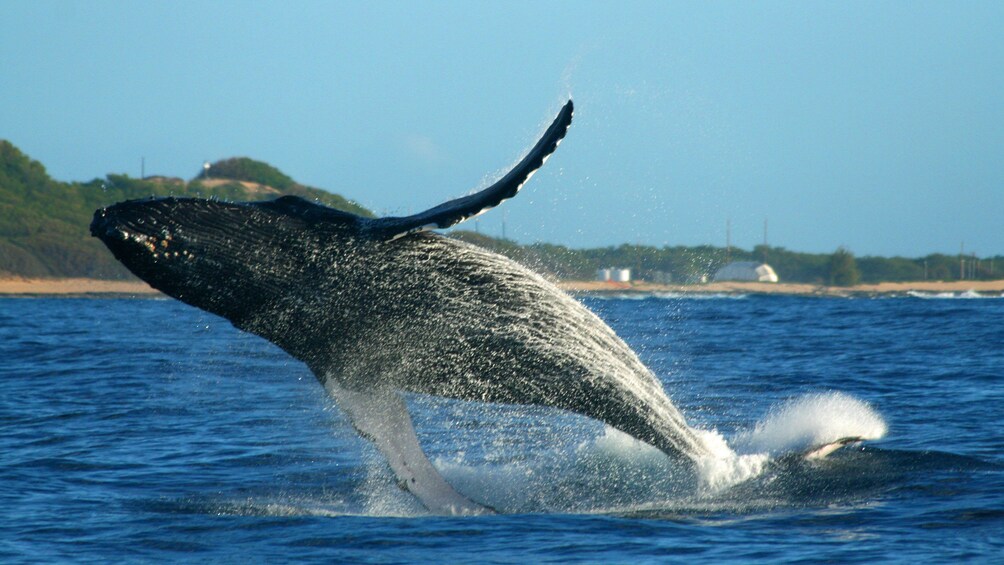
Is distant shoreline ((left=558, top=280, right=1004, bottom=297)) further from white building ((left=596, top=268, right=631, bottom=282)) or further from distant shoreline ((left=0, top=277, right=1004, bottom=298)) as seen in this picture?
white building ((left=596, top=268, right=631, bottom=282))

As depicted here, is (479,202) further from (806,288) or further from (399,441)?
(806,288)

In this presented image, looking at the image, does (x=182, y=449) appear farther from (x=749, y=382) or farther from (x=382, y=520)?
(x=749, y=382)

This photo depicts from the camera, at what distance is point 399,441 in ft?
25.6

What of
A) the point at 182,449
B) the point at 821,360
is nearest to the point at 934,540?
the point at 182,449

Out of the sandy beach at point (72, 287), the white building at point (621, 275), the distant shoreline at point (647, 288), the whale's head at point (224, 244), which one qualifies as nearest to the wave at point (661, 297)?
the distant shoreline at point (647, 288)

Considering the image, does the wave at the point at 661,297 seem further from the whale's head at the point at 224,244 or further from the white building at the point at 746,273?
the whale's head at the point at 224,244

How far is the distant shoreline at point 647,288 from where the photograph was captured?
207 feet

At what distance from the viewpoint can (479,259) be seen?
7504 millimetres

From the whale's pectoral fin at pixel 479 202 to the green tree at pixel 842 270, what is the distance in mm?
82674

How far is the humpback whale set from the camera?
22.6 feet

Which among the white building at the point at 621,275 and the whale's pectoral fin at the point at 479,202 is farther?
the white building at the point at 621,275

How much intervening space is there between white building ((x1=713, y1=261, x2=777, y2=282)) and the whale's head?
79.4 m

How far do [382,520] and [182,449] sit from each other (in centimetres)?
376

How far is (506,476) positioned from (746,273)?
80.4 meters
